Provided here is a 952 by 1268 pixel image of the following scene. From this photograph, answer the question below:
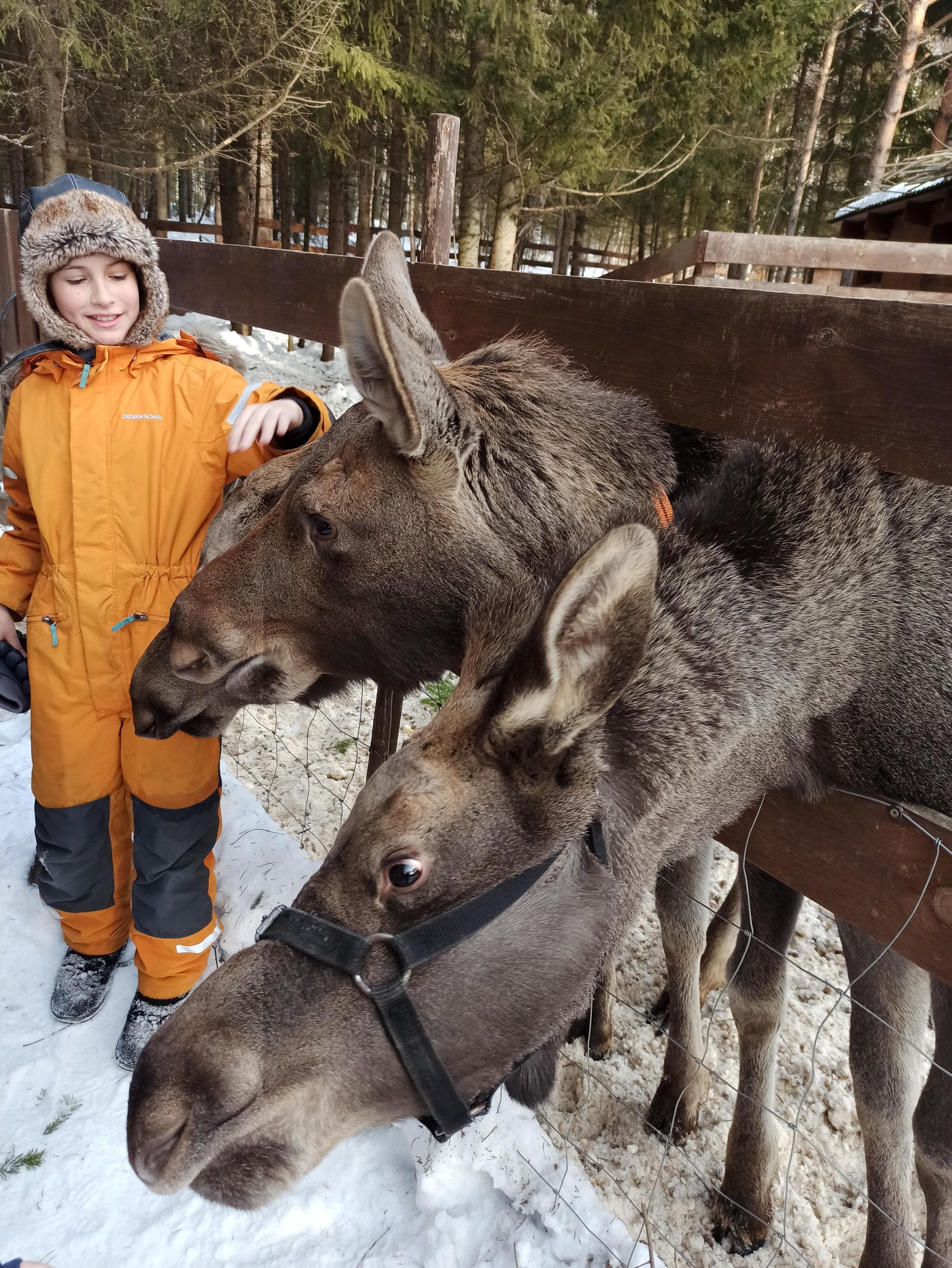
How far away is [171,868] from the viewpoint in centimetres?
333

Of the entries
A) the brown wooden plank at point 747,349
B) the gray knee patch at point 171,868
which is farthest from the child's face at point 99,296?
the gray knee patch at point 171,868

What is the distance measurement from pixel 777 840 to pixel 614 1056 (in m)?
2.21

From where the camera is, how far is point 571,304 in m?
2.48

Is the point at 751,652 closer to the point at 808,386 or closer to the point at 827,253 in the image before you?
the point at 808,386

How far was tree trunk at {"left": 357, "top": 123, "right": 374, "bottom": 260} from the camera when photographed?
16234mm

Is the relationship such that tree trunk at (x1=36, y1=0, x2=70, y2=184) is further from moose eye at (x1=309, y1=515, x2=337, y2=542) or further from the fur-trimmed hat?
moose eye at (x1=309, y1=515, x2=337, y2=542)

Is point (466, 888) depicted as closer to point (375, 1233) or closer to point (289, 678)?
point (289, 678)

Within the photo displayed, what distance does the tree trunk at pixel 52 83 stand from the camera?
33.6 feet

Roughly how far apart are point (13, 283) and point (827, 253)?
22.3ft

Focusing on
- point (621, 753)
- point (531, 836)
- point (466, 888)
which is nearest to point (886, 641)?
point (621, 753)

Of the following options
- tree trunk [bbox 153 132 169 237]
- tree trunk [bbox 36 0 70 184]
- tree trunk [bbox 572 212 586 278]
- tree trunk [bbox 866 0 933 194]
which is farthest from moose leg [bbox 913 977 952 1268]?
tree trunk [bbox 572 212 586 278]

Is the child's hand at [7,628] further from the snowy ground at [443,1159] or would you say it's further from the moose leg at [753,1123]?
the moose leg at [753,1123]

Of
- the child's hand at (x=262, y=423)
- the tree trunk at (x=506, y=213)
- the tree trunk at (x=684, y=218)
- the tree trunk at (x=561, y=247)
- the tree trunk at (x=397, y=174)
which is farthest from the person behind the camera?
the tree trunk at (x=561, y=247)

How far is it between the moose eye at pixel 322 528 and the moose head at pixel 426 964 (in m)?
0.83
